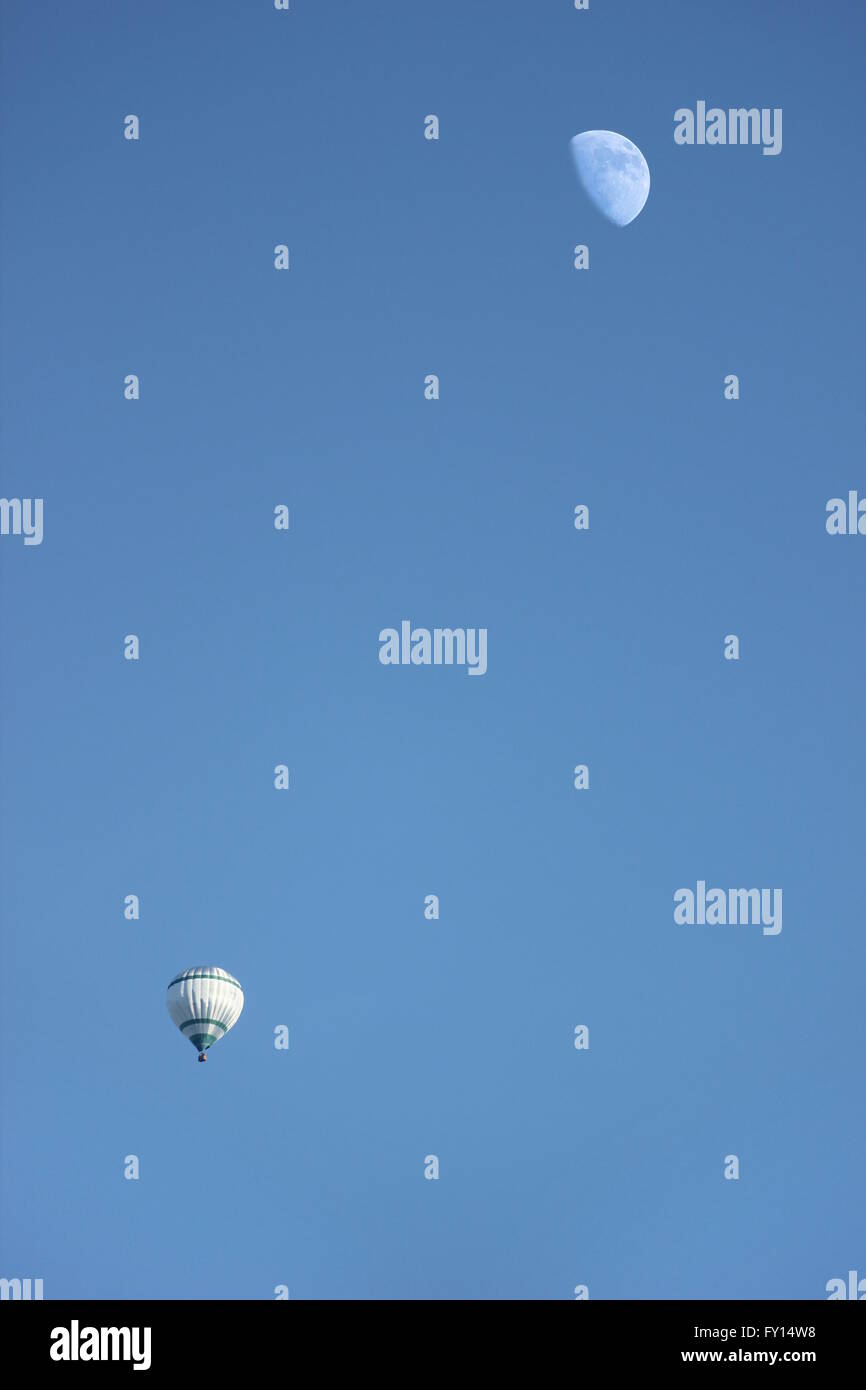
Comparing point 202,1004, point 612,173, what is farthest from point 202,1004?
point 612,173

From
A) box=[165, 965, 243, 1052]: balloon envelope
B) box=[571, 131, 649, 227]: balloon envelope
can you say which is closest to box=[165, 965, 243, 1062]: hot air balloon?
box=[165, 965, 243, 1052]: balloon envelope

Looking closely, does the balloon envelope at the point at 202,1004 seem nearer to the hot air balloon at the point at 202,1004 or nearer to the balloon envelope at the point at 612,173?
the hot air balloon at the point at 202,1004

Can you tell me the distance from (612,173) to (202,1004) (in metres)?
21.9

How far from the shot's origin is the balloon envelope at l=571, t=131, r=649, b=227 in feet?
197

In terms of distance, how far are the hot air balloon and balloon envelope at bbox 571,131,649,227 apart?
20.1 m

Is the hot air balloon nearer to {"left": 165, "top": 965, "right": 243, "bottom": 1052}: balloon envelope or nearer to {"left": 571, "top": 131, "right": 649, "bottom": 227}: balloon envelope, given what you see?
{"left": 165, "top": 965, "right": 243, "bottom": 1052}: balloon envelope

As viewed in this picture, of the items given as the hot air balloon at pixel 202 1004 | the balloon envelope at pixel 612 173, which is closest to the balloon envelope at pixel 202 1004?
the hot air balloon at pixel 202 1004

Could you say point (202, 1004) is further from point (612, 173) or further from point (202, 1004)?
point (612, 173)

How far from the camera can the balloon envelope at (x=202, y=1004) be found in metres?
54.3

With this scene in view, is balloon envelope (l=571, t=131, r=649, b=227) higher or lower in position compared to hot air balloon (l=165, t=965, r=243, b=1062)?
higher

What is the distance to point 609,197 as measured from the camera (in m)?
60.3

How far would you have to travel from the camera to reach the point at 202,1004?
178 ft
